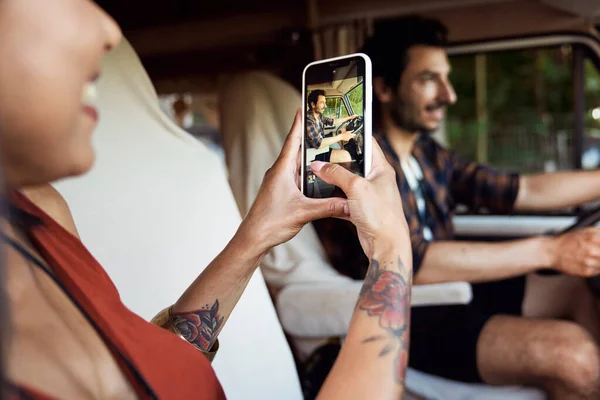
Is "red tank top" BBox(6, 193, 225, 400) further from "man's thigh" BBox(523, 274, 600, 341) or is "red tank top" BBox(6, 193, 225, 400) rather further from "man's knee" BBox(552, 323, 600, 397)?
"man's thigh" BBox(523, 274, 600, 341)

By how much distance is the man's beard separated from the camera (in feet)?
4.91

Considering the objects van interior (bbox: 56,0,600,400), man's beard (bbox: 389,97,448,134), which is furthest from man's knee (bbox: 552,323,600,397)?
man's beard (bbox: 389,97,448,134)

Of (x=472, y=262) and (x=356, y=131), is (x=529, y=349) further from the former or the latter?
(x=356, y=131)

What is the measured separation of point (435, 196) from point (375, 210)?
1.05 meters

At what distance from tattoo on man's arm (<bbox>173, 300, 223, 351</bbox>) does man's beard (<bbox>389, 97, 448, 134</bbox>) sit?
925 mm

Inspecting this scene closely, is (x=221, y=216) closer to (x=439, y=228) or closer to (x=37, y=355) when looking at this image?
(x=37, y=355)

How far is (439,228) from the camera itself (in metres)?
1.55

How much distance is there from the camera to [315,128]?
0.66 metres

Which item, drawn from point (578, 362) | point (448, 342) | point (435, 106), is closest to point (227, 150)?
point (435, 106)

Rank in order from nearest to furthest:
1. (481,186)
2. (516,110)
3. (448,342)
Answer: (448,342) → (481,186) → (516,110)

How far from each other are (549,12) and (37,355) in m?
1.95

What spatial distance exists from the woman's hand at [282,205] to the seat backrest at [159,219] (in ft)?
0.63

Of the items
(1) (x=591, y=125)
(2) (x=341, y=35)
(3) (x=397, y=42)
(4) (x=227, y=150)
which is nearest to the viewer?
(4) (x=227, y=150)

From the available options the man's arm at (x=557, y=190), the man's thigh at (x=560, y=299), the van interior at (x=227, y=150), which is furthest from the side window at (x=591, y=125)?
the man's thigh at (x=560, y=299)
